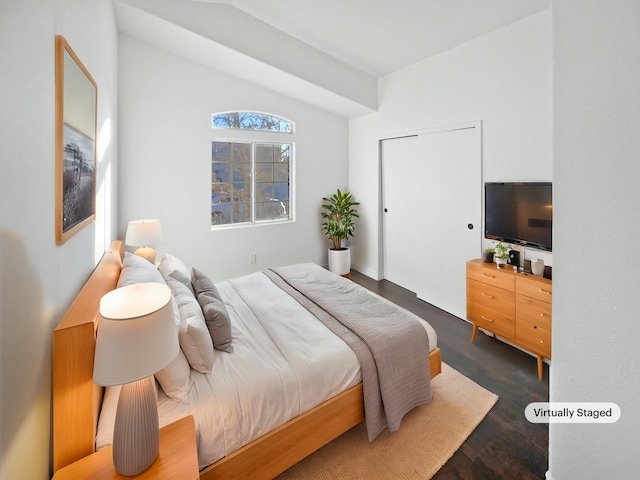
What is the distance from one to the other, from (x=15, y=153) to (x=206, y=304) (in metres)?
1.21

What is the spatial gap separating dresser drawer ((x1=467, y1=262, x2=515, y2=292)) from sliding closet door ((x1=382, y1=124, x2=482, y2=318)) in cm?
45

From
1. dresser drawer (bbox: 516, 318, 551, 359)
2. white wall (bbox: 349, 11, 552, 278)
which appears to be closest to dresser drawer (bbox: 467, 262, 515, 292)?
dresser drawer (bbox: 516, 318, 551, 359)

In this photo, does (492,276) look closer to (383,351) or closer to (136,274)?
(383,351)

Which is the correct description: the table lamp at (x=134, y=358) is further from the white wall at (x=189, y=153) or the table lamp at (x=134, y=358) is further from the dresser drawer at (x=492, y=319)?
the white wall at (x=189, y=153)

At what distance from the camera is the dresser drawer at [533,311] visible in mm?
2240

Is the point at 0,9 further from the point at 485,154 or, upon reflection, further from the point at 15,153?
the point at 485,154

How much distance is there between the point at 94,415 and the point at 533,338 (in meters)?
2.76

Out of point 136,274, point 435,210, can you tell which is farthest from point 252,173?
point 136,274

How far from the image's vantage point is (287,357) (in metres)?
1.68

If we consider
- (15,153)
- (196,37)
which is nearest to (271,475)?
(15,153)

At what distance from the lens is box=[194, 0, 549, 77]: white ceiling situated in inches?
102

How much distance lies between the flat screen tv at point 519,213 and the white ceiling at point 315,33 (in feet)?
4.70

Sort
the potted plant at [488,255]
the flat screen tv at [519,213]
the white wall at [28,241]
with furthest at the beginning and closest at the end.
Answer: the potted plant at [488,255] → the flat screen tv at [519,213] → the white wall at [28,241]

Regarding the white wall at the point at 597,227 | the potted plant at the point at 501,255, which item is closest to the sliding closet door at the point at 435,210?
the potted plant at the point at 501,255
